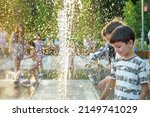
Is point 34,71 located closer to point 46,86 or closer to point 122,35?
point 46,86

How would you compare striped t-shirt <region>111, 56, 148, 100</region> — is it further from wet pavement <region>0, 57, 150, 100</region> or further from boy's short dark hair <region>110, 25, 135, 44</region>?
wet pavement <region>0, 57, 150, 100</region>

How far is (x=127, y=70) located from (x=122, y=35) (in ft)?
0.34

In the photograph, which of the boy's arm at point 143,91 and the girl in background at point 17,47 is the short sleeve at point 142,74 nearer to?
the boy's arm at point 143,91

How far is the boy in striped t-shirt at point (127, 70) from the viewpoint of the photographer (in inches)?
64.3

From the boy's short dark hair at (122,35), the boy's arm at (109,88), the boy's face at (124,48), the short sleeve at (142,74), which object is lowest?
the boy's arm at (109,88)

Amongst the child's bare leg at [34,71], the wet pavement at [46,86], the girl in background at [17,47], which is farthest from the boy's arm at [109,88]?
the child's bare leg at [34,71]

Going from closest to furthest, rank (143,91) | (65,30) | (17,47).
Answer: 1. (143,91)
2. (17,47)
3. (65,30)

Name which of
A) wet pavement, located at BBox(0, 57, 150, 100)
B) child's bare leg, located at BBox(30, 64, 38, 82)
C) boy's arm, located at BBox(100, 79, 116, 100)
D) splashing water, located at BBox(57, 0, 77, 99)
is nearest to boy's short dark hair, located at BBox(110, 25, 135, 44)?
boy's arm, located at BBox(100, 79, 116, 100)

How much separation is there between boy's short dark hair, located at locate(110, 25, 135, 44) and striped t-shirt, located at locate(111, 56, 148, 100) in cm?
6

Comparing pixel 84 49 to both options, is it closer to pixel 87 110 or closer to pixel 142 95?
pixel 87 110

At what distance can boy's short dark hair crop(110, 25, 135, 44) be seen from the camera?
→ 5.35 feet

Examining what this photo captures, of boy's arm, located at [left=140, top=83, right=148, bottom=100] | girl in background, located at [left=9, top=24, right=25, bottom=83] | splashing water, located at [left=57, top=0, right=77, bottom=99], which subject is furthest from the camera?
splashing water, located at [left=57, top=0, right=77, bottom=99]

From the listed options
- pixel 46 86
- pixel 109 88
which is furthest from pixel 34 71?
pixel 109 88

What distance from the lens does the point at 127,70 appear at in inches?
65.1
